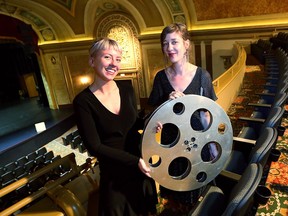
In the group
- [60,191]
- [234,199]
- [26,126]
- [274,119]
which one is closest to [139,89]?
[26,126]

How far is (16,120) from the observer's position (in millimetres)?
11516

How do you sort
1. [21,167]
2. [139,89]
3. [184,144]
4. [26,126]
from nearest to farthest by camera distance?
[184,144] → [21,167] → [26,126] → [139,89]

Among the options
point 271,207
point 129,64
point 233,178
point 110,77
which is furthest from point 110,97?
point 129,64

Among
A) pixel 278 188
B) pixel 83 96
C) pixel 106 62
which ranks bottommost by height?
pixel 278 188

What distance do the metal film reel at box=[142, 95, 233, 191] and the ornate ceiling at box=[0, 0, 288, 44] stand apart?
293 inches

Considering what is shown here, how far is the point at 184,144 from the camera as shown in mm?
1115

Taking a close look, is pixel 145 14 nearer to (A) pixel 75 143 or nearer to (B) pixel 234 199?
(A) pixel 75 143

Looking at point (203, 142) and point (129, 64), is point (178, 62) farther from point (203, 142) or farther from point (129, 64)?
point (129, 64)

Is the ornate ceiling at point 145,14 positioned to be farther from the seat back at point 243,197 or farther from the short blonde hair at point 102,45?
the short blonde hair at point 102,45

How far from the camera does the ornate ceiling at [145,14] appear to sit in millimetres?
7469

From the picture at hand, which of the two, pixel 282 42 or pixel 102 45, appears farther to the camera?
pixel 282 42

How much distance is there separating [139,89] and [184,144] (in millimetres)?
10224

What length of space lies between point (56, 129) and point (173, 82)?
30.3 ft

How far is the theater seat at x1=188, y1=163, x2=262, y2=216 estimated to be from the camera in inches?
38.5
